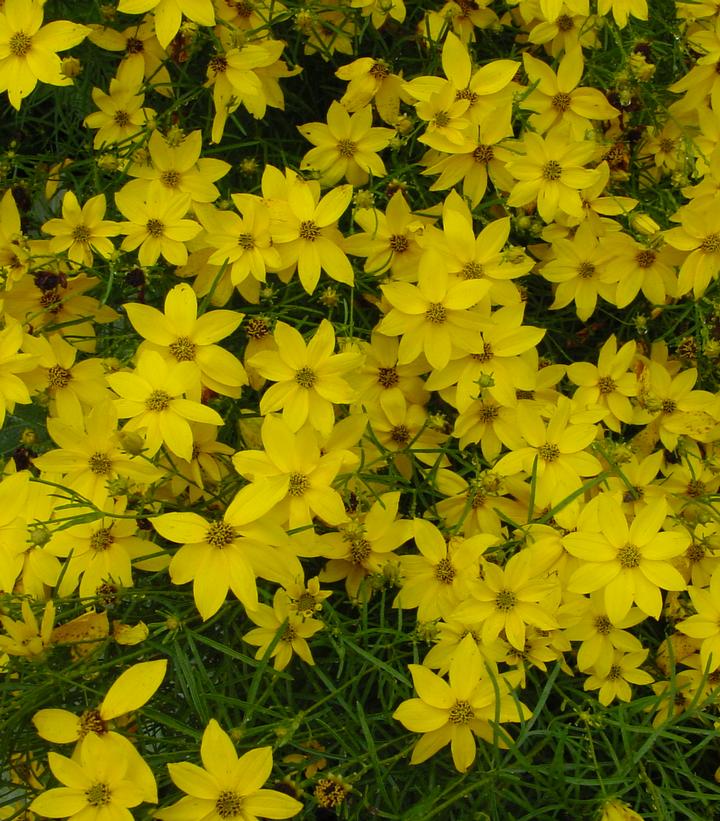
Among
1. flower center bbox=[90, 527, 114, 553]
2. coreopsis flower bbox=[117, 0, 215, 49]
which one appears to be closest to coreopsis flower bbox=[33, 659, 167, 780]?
flower center bbox=[90, 527, 114, 553]

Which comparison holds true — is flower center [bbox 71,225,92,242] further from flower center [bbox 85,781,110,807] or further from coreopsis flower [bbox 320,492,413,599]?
flower center [bbox 85,781,110,807]

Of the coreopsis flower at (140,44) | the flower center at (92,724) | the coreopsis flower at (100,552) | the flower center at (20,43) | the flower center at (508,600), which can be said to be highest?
the flower center at (20,43)

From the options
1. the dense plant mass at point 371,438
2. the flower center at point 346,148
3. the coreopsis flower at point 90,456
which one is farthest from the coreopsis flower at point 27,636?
the flower center at point 346,148

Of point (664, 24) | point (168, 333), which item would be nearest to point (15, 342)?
point (168, 333)

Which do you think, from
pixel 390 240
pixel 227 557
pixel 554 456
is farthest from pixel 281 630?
pixel 390 240

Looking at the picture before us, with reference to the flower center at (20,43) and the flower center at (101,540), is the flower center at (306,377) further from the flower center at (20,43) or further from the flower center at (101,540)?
the flower center at (20,43)

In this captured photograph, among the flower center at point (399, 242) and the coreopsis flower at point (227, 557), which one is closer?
the coreopsis flower at point (227, 557)
